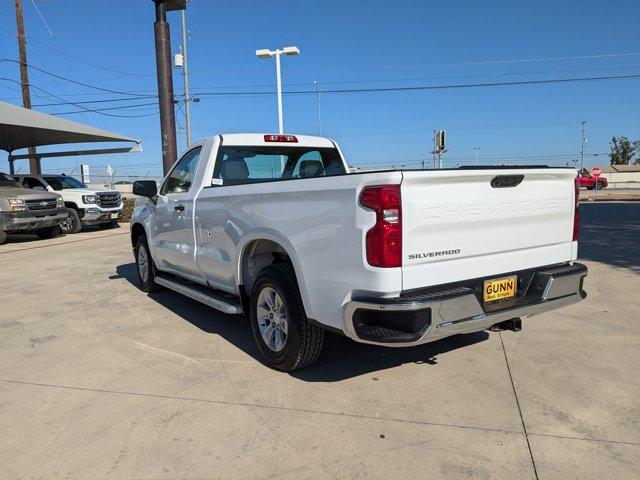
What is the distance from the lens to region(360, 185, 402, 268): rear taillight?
3.08 meters

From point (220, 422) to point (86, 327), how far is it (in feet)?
9.76

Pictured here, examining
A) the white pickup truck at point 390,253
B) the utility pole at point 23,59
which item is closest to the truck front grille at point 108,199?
the utility pole at point 23,59

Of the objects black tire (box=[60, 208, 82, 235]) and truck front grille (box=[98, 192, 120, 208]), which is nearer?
black tire (box=[60, 208, 82, 235])

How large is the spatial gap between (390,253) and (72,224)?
16277mm

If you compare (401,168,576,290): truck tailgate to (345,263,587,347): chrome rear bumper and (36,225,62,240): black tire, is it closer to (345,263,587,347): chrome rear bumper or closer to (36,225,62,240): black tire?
(345,263,587,347): chrome rear bumper

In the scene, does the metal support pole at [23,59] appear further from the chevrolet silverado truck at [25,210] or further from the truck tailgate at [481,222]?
the truck tailgate at [481,222]

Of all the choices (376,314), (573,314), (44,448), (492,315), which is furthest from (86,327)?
(573,314)

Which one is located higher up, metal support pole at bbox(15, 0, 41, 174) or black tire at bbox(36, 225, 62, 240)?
metal support pole at bbox(15, 0, 41, 174)

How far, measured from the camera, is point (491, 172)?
3.45m

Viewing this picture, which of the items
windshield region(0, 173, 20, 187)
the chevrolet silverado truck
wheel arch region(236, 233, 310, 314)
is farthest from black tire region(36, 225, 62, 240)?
wheel arch region(236, 233, 310, 314)

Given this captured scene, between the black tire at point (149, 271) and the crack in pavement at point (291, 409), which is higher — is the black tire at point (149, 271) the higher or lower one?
the higher one

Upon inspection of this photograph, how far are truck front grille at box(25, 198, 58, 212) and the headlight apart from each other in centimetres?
13

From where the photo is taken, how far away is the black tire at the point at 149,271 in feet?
23.1

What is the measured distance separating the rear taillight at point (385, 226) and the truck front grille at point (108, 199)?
1618cm
